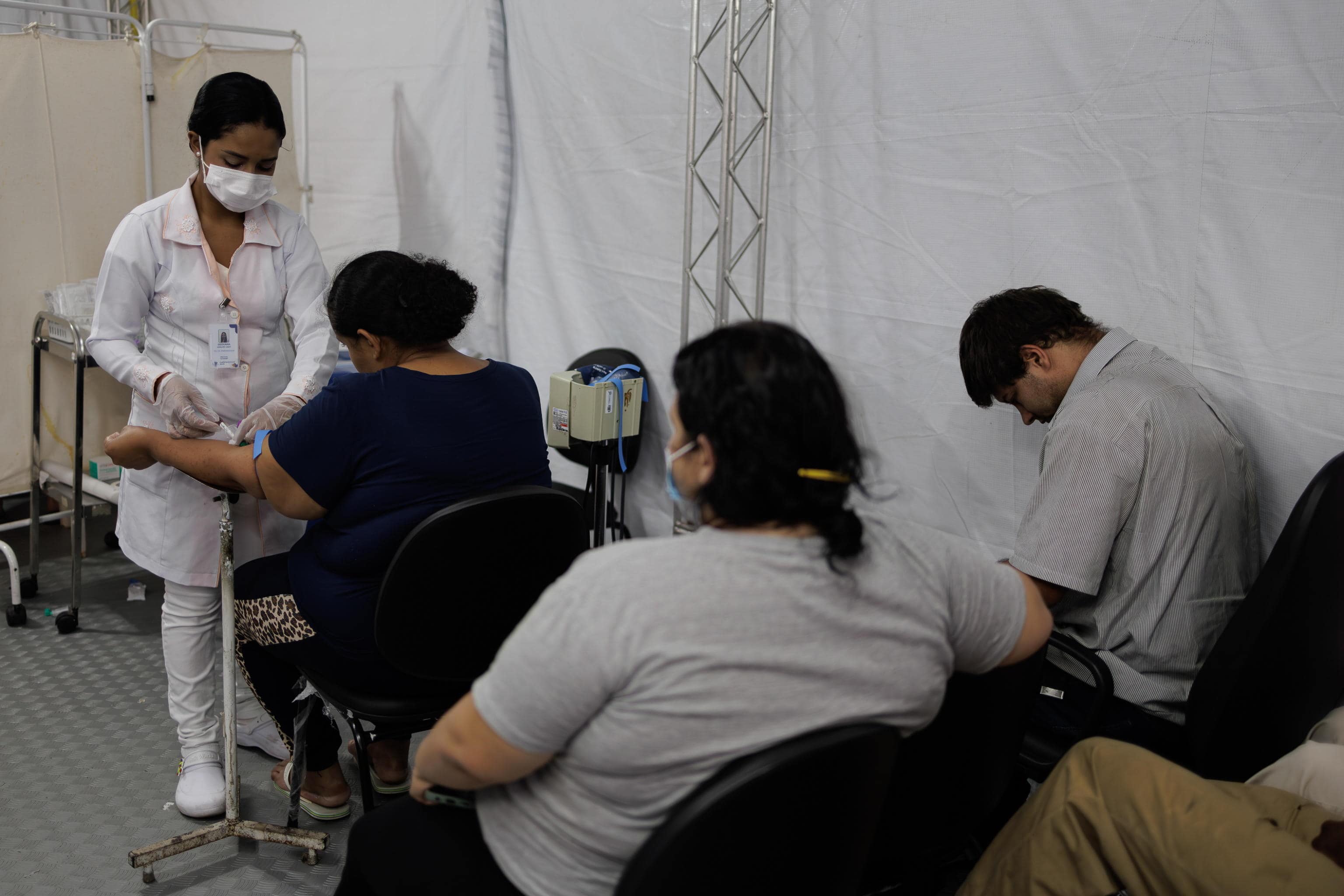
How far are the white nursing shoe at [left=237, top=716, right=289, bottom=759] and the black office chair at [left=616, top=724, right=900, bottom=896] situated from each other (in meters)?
1.62

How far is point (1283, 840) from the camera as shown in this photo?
3.85 feet

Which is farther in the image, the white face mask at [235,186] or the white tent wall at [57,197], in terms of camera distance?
the white tent wall at [57,197]

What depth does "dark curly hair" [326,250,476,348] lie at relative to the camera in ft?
5.50

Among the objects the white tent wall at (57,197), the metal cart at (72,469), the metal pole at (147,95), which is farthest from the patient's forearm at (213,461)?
the metal pole at (147,95)

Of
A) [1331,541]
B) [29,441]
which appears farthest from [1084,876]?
[29,441]

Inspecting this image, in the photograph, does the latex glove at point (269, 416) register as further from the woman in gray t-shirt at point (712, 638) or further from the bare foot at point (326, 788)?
the woman in gray t-shirt at point (712, 638)

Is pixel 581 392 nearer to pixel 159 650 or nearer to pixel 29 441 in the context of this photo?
pixel 159 650

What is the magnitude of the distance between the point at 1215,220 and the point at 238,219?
185cm

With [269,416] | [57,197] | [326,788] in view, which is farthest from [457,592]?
[57,197]

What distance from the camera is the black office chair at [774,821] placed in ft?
2.73

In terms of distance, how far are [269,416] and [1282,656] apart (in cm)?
169

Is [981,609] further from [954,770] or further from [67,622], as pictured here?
[67,622]

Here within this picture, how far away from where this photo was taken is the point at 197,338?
2.03 m

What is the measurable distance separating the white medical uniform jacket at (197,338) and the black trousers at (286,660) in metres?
0.21
